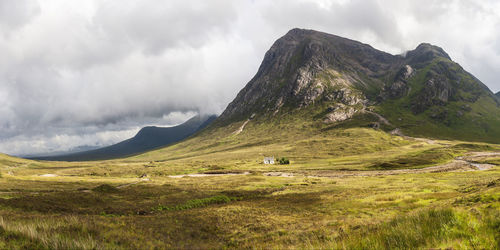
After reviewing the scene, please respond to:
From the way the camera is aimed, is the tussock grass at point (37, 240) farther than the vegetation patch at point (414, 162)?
No

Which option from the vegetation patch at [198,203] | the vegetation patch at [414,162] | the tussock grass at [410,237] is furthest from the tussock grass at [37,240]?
the vegetation patch at [414,162]

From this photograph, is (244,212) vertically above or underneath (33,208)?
underneath

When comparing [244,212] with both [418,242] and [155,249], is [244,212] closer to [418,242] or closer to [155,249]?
[155,249]

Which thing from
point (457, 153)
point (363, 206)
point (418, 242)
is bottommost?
point (457, 153)

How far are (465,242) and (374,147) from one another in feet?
674

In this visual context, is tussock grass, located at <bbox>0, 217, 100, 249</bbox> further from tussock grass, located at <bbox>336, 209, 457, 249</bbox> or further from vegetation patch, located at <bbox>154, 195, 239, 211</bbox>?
vegetation patch, located at <bbox>154, 195, 239, 211</bbox>

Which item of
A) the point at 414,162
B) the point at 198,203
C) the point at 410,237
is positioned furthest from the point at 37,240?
the point at 414,162

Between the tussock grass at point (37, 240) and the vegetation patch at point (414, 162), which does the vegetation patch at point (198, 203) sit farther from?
the vegetation patch at point (414, 162)

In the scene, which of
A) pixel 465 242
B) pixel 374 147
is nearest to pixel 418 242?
pixel 465 242

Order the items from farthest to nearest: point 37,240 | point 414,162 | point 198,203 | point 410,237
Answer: point 414,162 → point 198,203 → point 37,240 → point 410,237

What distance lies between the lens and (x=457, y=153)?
134375 mm

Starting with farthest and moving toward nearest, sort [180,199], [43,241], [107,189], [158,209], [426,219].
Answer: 1. [107,189]
2. [180,199]
3. [158,209]
4. [426,219]
5. [43,241]

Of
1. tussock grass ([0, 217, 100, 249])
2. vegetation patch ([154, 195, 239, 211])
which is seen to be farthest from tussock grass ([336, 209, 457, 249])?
vegetation patch ([154, 195, 239, 211])

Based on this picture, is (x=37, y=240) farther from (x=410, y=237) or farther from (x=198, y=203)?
(x=198, y=203)
